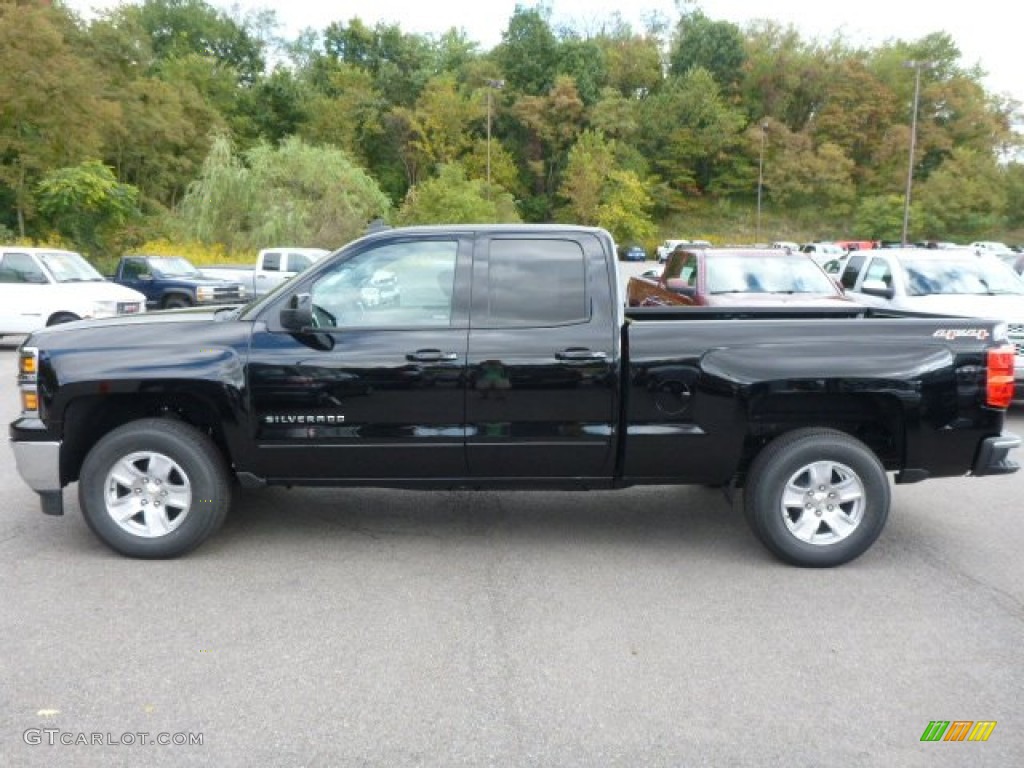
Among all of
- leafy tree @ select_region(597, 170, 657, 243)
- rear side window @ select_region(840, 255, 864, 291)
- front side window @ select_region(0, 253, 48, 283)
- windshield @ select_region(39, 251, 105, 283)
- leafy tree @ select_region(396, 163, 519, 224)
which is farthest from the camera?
leafy tree @ select_region(597, 170, 657, 243)

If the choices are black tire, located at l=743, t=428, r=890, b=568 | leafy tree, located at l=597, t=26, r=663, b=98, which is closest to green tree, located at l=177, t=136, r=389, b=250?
black tire, located at l=743, t=428, r=890, b=568

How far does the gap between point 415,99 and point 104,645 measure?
3220 inches

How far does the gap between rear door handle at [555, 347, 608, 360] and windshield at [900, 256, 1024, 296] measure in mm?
7544

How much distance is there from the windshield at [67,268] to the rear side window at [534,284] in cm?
1260

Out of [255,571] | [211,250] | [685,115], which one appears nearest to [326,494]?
[255,571]

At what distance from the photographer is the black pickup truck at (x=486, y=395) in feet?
16.9

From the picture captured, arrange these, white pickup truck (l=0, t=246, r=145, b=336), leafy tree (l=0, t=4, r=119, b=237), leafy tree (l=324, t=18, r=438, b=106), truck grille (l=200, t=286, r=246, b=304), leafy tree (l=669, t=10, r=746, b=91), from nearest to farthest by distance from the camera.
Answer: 1. white pickup truck (l=0, t=246, r=145, b=336)
2. truck grille (l=200, t=286, r=246, b=304)
3. leafy tree (l=0, t=4, r=119, b=237)
4. leafy tree (l=324, t=18, r=438, b=106)
5. leafy tree (l=669, t=10, r=746, b=91)

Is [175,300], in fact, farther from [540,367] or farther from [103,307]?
[540,367]

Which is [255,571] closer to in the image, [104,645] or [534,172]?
[104,645]

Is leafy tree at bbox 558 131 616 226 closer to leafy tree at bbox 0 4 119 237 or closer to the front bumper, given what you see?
leafy tree at bbox 0 4 119 237

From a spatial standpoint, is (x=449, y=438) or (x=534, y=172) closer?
(x=449, y=438)

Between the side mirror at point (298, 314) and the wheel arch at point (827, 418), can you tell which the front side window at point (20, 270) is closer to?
the side mirror at point (298, 314)

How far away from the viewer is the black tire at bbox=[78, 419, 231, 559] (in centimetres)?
514

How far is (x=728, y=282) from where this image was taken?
11.4m
